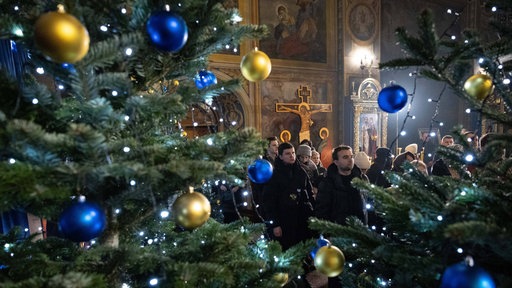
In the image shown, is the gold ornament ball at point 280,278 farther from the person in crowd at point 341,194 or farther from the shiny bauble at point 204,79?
the person in crowd at point 341,194

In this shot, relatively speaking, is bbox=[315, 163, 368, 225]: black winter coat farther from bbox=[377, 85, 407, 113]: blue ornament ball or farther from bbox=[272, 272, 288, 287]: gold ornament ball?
bbox=[272, 272, 288, 287]: gold ornament ball

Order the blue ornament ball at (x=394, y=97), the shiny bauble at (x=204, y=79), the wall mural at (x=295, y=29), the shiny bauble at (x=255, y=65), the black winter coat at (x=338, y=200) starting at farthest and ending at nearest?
the wall mural at (x=295, y=29) < the black winter coat at (x=338, y=200) < the shiny bauble at (x=204, y=79) < the blue ornament ball at (x=394, y=97) < the shiny bauble at (x=255, y=65)

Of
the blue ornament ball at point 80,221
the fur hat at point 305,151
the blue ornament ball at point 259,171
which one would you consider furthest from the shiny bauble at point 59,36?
the fur hat at point 305,151

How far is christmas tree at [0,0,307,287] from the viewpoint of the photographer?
86cm

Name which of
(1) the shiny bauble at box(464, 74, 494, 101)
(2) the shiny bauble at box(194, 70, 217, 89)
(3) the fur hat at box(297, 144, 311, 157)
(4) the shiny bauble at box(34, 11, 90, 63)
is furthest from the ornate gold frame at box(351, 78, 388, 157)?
(4) the shiny bauble at box(34, 11, 90, 63)

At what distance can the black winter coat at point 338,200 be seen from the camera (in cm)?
296

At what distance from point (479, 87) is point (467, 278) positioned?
795mm

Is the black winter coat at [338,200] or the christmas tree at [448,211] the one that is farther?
the black winter coat at [338,200]

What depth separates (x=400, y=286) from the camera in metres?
1.23

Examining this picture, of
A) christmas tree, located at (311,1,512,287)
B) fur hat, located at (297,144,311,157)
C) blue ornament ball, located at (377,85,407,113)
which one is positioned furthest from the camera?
fur hat, located at (297,144,311,157)

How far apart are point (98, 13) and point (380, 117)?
427 inches

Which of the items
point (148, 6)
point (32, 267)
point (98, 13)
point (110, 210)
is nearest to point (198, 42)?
point (148, 6)

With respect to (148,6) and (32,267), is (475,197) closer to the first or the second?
(148,6)

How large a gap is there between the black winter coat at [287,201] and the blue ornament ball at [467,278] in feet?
8.95
